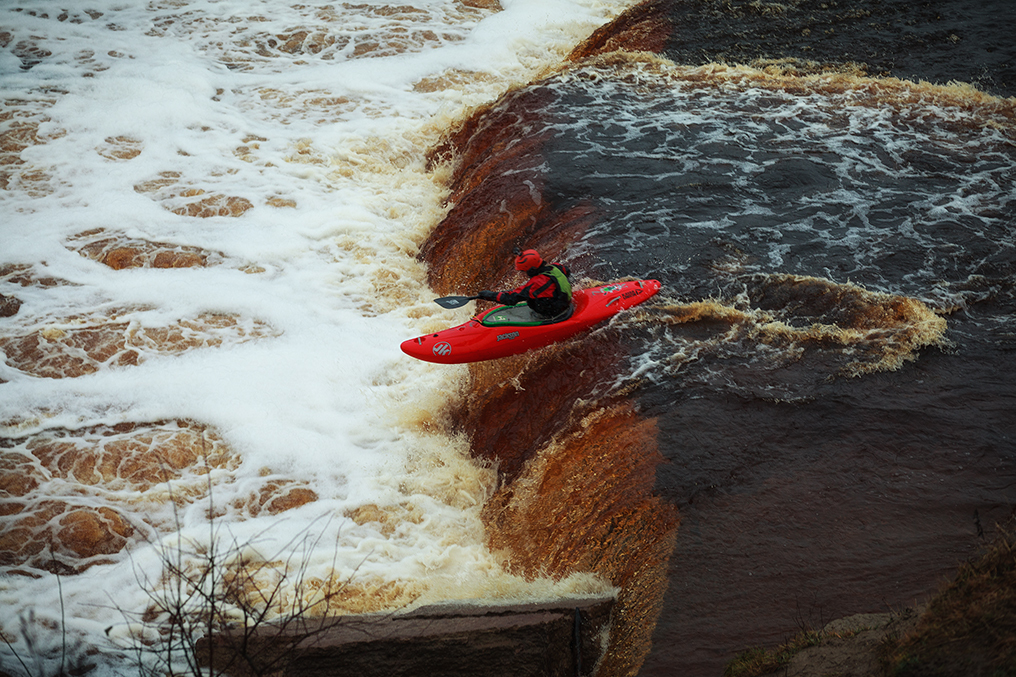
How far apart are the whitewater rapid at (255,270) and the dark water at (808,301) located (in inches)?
42.7

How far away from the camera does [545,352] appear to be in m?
6.12

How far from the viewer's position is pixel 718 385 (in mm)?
5273

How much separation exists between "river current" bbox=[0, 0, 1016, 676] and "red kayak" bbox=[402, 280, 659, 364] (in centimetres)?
16

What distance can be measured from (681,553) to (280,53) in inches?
477

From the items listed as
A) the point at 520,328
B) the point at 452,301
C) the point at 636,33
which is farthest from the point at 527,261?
the point at 636,33

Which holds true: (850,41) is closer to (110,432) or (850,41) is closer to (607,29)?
(607,29)

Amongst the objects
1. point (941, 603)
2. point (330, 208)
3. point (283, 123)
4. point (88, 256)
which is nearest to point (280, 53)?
point (283, 123)

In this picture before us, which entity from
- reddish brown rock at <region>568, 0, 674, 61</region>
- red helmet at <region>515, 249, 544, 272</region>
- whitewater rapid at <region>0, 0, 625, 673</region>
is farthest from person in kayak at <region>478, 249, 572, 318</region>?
reddish brown rock at <region>568, 0, 674, 61</region>

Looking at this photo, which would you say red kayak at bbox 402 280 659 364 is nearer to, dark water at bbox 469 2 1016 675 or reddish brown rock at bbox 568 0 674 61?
dark water at bbox 469 2 1016 675

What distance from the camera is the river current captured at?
4.45m

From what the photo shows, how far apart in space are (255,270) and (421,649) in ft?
18.3

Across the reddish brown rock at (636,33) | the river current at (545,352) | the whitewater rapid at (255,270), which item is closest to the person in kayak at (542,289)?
the river current at (545,352)

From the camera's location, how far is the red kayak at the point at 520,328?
6023 millimetres

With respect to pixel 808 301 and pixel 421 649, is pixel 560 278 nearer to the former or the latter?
pixel 808 301
